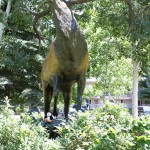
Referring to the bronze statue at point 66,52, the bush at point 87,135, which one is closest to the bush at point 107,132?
the bush at point 87,135

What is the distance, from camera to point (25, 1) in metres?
10.9

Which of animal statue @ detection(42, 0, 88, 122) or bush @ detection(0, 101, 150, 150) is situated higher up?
animal statue @ detection(42, 0, 88, 122)

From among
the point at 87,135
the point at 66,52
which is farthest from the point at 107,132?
the point at 66,52

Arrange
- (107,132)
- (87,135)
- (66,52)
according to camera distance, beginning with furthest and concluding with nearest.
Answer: (66,52), (87,135), (107,132)

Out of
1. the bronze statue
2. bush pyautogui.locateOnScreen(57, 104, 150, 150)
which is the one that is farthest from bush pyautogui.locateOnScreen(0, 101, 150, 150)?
the bronze statue

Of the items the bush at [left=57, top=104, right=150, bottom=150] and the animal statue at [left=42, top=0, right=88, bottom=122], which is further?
the animal statue at [left=42, top=0, right=88, bottom=122]

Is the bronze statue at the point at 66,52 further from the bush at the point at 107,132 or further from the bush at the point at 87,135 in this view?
the bush at the point at 87,135

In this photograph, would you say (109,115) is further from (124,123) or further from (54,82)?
(54,82)

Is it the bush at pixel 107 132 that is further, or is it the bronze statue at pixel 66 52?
the bronze statue at pixel 66 52

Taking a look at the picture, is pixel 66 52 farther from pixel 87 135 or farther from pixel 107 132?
pixel 107 132

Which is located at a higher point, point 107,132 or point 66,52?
point 66,52

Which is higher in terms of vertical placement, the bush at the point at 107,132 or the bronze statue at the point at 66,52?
the bronze statue at the point at 66,52

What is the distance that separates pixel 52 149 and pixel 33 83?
12.9m

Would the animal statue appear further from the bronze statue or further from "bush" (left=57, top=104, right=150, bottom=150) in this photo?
"bush" (left=57, top=104, right=150, bottom=150)
